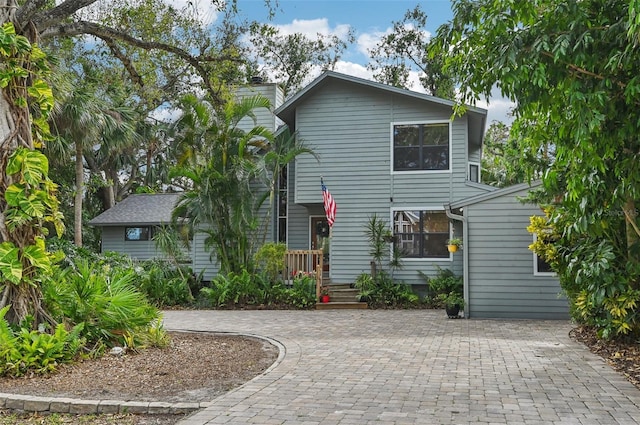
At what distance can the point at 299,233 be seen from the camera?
1808 cm

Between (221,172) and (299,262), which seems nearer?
(221,172)

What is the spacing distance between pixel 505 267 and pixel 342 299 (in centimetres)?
483

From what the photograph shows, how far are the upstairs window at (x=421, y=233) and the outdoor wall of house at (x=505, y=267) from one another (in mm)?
3103

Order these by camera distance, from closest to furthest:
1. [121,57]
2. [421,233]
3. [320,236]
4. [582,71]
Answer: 1. [582,71]
2. [121,57]
3. [421,233]
4. [320,236]

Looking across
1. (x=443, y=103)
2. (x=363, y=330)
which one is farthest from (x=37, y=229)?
(x=443, y=103)

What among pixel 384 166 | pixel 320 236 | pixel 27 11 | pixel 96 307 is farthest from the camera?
pixel 320 236

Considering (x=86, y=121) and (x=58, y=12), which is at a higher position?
(x=86, y=121)

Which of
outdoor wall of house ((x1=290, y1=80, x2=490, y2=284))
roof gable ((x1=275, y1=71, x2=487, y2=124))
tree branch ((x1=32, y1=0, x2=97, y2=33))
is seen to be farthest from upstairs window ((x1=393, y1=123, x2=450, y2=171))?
tree branch ((x1=32, y1=0, x2=97, y2=33))

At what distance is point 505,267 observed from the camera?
12.9m

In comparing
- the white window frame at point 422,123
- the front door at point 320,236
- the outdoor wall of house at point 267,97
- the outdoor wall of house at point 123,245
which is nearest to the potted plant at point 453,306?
the white window frame at point 422,123

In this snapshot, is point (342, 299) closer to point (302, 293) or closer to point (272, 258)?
point (302, 293)

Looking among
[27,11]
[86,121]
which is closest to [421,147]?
[86,121]

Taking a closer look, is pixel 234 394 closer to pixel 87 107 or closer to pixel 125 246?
pixel 87 107

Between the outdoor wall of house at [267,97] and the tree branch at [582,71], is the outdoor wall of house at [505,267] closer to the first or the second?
the tree branch at [582,71]
